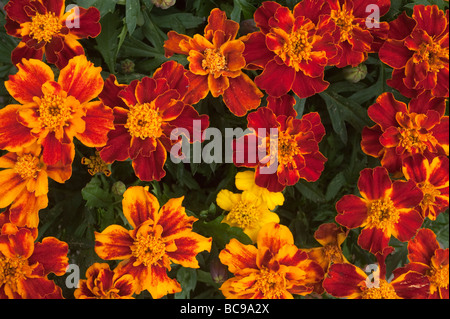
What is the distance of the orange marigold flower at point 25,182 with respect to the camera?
0.89 metres

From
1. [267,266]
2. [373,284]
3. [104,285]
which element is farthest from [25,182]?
[373,284]

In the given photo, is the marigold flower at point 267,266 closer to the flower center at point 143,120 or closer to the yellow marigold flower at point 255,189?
the yellow marigold flower at point 255,189

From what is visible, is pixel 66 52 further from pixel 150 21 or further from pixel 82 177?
pixel 82 177

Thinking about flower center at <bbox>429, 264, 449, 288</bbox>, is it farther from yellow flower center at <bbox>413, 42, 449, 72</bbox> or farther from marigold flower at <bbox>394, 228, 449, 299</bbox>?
yellow flower center at <bbox>413, 42, 449, 72</bbox>

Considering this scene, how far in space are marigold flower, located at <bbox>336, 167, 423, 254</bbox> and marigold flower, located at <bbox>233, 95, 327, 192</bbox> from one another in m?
0.12

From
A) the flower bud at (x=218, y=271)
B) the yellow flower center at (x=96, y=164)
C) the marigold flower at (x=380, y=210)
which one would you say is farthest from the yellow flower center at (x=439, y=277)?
the yellow flower center at (x=96, y=164)

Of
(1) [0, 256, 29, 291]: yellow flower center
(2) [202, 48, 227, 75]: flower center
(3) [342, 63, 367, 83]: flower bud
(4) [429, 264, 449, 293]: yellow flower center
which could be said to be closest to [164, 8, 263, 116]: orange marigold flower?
(2) [202, 48, 227, 75]: flower center

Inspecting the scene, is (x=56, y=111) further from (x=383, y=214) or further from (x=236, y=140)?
(x=383, y=214)

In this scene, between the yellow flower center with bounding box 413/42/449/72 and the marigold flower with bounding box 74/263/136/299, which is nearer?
the marigold flower with bounding box 74/263/136/299

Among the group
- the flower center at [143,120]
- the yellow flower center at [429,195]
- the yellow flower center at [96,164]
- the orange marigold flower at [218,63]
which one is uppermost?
the orange marigold flower at [218,63]

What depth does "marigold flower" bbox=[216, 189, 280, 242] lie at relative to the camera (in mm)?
995

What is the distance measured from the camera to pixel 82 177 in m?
1.09

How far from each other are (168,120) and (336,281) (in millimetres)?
503

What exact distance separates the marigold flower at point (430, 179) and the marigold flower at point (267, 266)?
311 mm
